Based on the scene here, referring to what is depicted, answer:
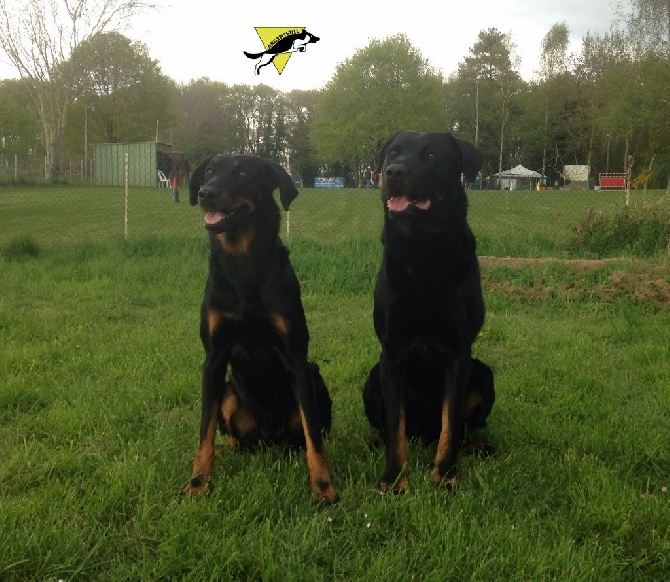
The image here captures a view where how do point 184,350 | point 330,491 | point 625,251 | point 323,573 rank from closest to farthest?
point 323,573 → point 330,491 → point 184,350 → point 625,251

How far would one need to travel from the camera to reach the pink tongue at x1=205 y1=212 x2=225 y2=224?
260 cm

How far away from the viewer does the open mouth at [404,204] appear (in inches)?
102

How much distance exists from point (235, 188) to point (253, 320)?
2.07ft

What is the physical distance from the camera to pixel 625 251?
866cm

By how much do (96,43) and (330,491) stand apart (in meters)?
37.2

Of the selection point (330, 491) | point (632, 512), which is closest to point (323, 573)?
point (330, 491)

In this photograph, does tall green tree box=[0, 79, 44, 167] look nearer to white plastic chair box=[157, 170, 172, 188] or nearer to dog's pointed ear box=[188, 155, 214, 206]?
white plastic chair box=[157, 170, 172, 188]

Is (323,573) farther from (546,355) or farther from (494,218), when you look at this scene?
(494,218)

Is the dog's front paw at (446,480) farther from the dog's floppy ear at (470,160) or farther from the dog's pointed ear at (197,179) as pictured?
the dog's pointed ear at (197,179)

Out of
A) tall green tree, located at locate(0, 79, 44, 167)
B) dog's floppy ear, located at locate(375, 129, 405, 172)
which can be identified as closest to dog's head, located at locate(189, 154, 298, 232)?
dog's floppy ear, located at locate(375, 129, 405, 172)

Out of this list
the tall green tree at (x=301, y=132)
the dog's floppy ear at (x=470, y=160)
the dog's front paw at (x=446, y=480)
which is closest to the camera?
the dog's front paw at (x=446, y=480)

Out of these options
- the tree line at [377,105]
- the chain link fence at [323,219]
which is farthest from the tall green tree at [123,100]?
the chain link fence at [323,219]

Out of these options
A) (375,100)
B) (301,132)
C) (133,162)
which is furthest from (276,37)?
(301,132)

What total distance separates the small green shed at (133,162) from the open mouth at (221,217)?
30179 mm
